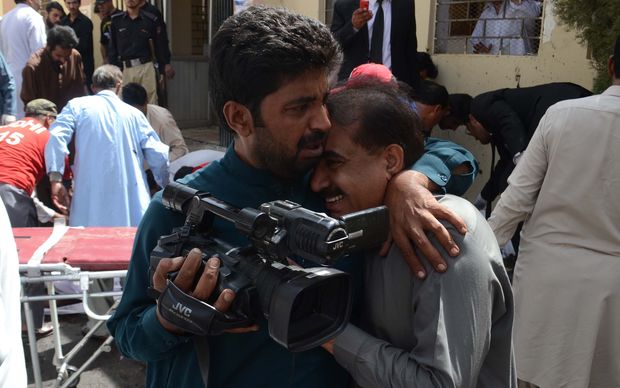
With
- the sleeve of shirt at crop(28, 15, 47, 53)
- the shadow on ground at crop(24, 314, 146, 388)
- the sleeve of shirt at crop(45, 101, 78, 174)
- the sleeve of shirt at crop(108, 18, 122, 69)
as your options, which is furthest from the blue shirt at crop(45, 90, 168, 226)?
the sleeve of shirt at crop(108, 18, 122, 69)

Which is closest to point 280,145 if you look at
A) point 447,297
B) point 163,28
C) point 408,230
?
point 408,230

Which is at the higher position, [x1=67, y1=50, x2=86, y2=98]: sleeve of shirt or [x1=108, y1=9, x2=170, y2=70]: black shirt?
[x1=108, y1=9, x2=170, y2=70]: black shirt

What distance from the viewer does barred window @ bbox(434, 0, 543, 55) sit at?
198 inches

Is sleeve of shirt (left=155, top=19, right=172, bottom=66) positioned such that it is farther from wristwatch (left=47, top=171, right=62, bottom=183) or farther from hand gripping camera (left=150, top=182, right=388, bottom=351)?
hand gripping camera (left=150, top=182, right=388, bottom=351)

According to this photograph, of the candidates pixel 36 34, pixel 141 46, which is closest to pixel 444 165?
pixel 36 34

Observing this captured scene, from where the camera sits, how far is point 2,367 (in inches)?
46.0

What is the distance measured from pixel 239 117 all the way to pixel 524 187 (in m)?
1.75

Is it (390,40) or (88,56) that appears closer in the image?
(390,40)

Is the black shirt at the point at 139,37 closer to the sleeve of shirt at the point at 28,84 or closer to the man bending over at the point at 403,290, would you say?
the sleeve of shirt at the point at 28,84

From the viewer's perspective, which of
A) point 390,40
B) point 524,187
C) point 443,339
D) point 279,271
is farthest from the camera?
point 390,40

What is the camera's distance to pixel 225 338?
139cm

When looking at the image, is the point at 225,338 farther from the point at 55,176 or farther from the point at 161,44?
the point at 161,44

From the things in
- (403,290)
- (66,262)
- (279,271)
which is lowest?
(66,262)

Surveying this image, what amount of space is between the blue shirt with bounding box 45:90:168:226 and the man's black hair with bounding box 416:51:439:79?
234 cm
